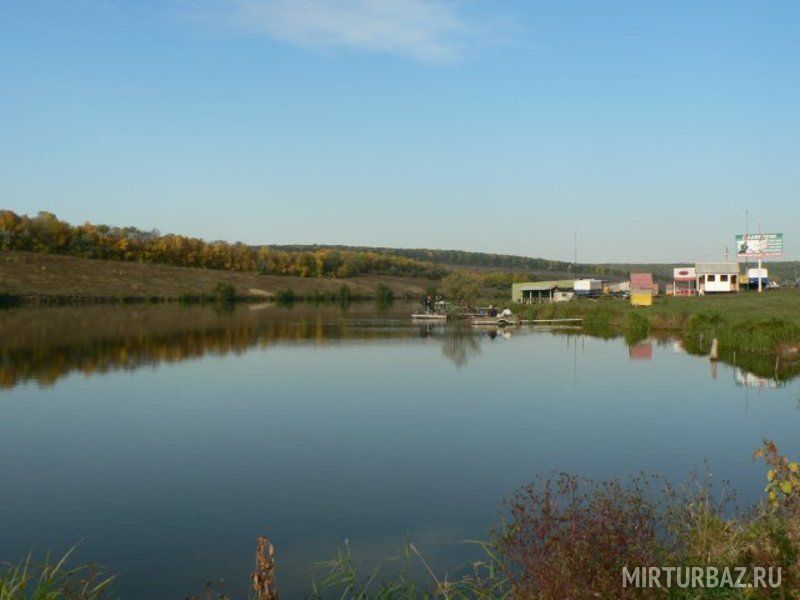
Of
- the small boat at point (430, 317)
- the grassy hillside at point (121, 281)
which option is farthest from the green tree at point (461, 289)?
the grassy hillside at point (121, 281)

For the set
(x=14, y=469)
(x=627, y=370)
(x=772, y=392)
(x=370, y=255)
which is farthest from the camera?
(x=370, y=255)

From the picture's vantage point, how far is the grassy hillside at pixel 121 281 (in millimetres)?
95000

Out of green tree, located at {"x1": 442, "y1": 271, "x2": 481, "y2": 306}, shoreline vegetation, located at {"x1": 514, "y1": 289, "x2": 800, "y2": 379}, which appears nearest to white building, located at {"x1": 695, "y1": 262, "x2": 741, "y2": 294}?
shoreline vegetation, located at {"x1": 514, "y1": 289, "x2": 800, "y2": 379}

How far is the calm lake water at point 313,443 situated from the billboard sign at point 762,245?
5564cm

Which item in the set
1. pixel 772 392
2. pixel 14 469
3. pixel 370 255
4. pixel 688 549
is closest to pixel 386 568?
pixel 688 549

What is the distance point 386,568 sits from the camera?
33.0ft

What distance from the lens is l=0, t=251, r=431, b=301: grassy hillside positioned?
95.0 meters

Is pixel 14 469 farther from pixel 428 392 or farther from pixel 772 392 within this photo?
pixel 772 392

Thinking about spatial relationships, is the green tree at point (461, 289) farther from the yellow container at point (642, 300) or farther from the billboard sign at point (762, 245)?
the billboard sign at point (762, 245)

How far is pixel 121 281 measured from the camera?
107625mm

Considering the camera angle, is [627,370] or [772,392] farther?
[627,370]

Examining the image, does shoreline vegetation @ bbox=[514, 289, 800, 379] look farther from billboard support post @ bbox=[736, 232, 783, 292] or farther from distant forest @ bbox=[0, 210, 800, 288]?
distant forest @ bbox=[0, 210, 800, 288]

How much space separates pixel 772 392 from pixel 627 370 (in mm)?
7515

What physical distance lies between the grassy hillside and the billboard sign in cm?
6463
